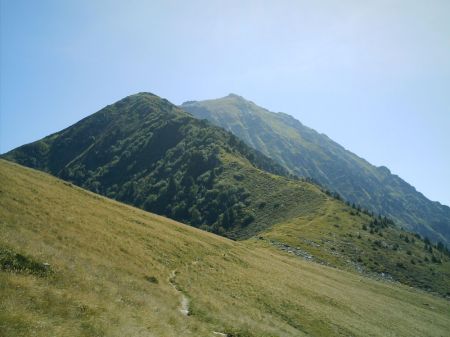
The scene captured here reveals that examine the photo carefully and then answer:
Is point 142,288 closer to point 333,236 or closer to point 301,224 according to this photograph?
point 333,236

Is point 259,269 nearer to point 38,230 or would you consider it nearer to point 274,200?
point 38,230

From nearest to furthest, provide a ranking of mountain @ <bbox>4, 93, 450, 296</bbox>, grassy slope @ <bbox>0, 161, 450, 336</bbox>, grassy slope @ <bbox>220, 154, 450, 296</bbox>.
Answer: grassy slope @ <bbox>0, 161, 450, 336</bbox>
grassy slope @ <bbox>220, 154, 450, 296</bbox>
mountain @ <bbox>4, 93, 450, 296</bbox>

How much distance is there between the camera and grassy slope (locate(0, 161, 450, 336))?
22.0 meters

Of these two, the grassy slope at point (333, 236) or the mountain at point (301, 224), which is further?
the mountain at point (301, 224)

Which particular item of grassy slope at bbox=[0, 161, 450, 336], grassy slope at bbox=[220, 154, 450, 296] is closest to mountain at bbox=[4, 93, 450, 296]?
grassy slope at bbox=[220, 154, 450, 296]

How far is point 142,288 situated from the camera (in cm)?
3120

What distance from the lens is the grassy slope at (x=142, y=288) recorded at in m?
22.0

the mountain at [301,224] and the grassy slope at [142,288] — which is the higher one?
the mountain at [301,224]

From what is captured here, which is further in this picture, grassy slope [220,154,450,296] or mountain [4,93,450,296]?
mountain [4,93,450,296]

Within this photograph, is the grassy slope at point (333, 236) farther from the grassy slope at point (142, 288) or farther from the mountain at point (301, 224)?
Result: the grassy slope at point (142, 288)

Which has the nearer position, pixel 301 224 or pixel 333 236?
pixel 333 236

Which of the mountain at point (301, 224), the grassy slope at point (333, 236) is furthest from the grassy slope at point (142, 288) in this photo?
the mountain at point (301, 224)

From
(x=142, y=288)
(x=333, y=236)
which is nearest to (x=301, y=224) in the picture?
(x=333, y=236)

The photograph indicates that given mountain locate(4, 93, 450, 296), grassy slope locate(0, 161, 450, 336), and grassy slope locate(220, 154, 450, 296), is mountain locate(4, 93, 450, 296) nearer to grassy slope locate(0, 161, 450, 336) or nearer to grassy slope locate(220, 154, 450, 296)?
grassy slope locate(220, 154, 450, 296)
